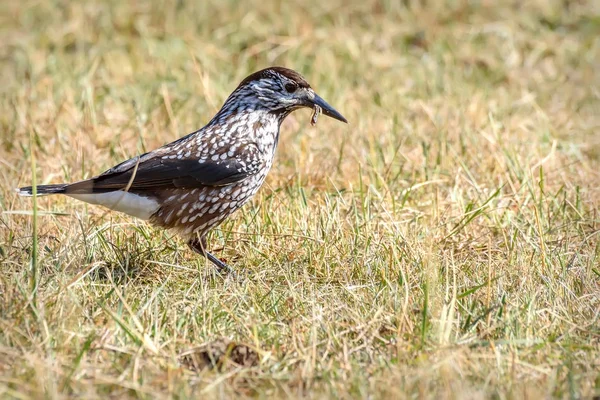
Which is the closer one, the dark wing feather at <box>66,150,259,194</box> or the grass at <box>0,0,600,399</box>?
the grass at <box>0,0,600,399</box>

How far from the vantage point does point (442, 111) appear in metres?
7.48

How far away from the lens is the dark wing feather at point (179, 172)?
200 inches

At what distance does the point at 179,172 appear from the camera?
16.8 ft

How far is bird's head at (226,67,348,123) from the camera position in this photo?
544 centimetres

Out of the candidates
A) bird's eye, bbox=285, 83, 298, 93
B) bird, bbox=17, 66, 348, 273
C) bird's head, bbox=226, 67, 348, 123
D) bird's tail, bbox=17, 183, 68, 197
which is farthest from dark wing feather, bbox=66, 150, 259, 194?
bird's eye, bbox=285, 83, 298, 93

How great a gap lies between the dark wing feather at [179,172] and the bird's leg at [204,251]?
1.00ft

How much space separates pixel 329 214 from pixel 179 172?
2.78 feet

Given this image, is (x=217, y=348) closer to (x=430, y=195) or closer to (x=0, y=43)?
(x=430, y=195)

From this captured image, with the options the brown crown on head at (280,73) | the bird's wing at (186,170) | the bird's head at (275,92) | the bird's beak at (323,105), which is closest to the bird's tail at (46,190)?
the bird's wing at (186,170)

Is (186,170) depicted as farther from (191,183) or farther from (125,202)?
(125,202)

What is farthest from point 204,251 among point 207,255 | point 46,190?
point 46,190

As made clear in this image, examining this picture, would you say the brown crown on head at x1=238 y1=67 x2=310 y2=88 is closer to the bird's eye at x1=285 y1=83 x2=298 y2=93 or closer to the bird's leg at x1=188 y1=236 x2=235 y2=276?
the bird's eye at x1=285 y1=83 x2=298 y2=93

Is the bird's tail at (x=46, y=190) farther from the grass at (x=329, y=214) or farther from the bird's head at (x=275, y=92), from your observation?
the bird's head at (x=275, y=92)

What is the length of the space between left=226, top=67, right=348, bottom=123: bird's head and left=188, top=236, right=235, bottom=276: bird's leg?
0.82 metres
